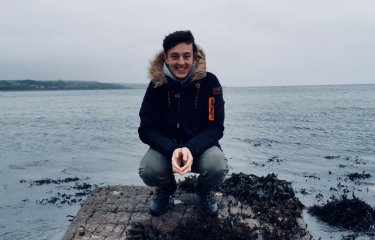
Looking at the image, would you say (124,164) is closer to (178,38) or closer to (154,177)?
(154,177)

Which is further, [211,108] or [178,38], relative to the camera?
[211,108]

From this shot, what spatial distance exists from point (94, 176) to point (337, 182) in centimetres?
716

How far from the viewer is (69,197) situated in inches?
375

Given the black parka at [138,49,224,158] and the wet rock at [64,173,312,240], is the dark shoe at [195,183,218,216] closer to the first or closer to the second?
the wet rock at [64,173,312,240]

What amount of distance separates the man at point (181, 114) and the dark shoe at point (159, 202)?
10.5 inches

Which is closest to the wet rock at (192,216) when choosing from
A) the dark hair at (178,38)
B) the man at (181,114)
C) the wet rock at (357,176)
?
the man at (181,114)

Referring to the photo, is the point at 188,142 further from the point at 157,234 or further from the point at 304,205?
the point at 304,205

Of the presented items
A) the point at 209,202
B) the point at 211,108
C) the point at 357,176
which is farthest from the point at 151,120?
the point at 357,176

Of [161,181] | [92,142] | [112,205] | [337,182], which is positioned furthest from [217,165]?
[92,142]

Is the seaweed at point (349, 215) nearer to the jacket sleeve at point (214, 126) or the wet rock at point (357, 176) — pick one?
the jacket sleeve at point (214, 126)

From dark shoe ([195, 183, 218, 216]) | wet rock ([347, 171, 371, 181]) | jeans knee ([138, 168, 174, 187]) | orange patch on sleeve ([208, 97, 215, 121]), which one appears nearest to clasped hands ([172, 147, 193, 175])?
jeans knee ([138, 168, 174, 187])

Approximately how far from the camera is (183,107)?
498 centimetres

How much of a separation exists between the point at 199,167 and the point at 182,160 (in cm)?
30

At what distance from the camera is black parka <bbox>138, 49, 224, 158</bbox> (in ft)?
16.2
